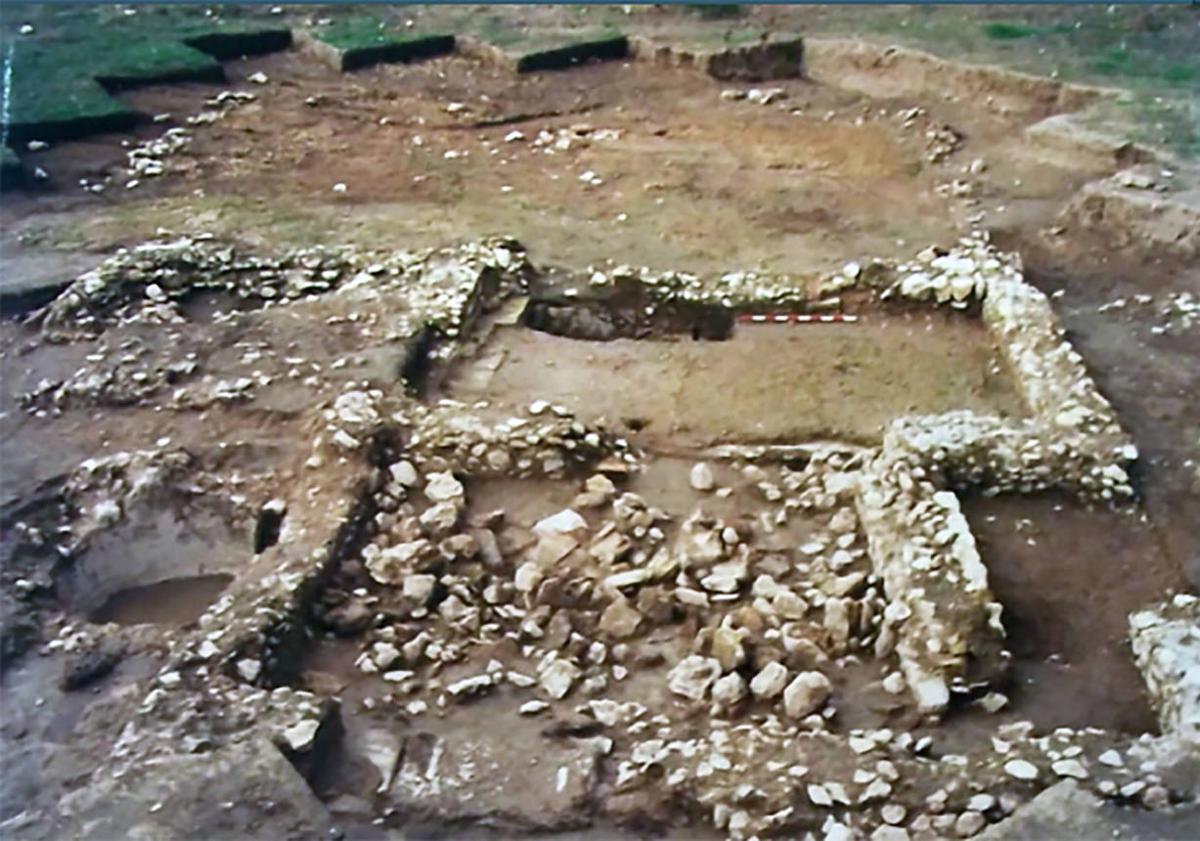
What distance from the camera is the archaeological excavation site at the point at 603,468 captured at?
304 cm

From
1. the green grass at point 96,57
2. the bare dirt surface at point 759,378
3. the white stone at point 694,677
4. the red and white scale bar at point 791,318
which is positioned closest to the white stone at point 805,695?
the white stone at point 694,677

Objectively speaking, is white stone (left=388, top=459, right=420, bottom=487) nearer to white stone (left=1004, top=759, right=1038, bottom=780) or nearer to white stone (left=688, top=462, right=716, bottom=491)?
white stone (left=688, top=462, right=716, bottom=491)

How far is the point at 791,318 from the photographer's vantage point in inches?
207

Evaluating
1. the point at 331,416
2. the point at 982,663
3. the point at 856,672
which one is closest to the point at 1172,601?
the point at 982,663

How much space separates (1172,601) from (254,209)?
4383 mm

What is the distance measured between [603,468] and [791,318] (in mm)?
1367

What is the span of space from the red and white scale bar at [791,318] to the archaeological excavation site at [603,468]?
0.08 feet

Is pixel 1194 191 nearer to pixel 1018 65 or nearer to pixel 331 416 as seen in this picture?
pixel 1018 65

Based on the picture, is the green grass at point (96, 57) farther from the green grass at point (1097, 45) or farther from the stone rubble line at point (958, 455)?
the green grass at point (1097, 45)

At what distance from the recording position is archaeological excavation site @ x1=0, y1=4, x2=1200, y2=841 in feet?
9.98

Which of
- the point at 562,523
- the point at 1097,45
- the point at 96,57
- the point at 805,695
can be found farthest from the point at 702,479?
the point at 96,57

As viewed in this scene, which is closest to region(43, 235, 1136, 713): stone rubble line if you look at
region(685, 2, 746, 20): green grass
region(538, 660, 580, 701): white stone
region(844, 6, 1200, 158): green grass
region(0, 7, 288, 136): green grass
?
region(538, 660, 580, 701): white stone

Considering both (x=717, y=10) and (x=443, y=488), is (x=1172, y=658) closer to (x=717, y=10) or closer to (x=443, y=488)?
(x=443, y=488)

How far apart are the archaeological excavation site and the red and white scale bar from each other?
2cm
